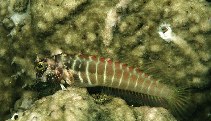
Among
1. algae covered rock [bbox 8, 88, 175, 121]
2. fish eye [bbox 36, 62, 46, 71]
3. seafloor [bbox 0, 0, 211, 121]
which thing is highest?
seafloor [bbox 0, 0, 211, 121]

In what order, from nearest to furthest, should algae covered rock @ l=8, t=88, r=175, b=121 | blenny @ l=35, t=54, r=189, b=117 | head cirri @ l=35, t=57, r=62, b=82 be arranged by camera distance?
algae covered rock @ l=8, t=88, r=175, b=121 < blenny @ l=35, t=54, r=189, b=117 < head cirri @ l=35, t=57, r=62, b=82

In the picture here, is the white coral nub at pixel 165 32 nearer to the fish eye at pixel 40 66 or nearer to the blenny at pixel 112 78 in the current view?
the blenny at pixel 112 78

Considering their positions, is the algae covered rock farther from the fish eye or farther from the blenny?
the fish eye

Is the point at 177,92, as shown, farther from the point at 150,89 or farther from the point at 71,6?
the point at 71,6

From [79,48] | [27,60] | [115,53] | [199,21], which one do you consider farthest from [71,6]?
[199,21]

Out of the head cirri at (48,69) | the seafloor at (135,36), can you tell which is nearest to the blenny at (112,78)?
the head cirri at (48,69)

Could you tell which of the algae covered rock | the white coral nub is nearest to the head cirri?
the algae covered rock
